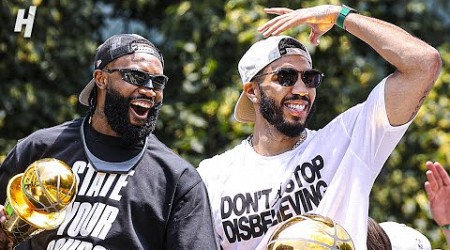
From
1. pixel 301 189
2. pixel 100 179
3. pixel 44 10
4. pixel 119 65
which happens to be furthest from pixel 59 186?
pixel 44 10

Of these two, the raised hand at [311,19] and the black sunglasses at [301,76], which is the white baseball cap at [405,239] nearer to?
the black sunglasses at [301,76]

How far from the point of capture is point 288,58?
5363 mm

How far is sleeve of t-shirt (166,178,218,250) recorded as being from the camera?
4750mm

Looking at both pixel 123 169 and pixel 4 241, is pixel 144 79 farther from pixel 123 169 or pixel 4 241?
pixel 4 241

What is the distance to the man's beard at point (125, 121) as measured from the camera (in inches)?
197

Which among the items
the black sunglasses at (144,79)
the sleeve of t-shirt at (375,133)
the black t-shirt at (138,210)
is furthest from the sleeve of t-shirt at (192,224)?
the sleeve of t-shirt at (375,133)

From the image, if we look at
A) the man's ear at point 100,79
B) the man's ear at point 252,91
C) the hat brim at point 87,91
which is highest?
the man's ear at point 100,79

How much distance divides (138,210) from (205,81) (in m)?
4.29

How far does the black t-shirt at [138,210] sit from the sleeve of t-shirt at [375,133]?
700 mm

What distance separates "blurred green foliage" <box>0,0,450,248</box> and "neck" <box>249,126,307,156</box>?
3.16 meters

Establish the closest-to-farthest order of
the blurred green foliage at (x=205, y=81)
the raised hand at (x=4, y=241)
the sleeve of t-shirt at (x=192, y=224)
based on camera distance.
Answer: the raised hand at (x=4, y=241)
the sleeve of t-shirt at (x=192, y=224)
the blurred green foliage at (x=205, y=81)

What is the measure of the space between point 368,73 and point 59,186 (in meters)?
5.13

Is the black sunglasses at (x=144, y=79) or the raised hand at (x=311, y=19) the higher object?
the raised hand at (x=311, y=19)

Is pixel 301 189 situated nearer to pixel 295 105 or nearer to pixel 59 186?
pixel 295 105
